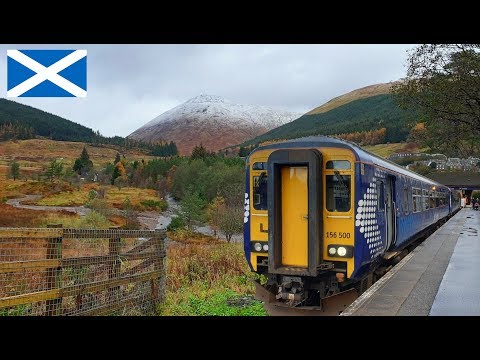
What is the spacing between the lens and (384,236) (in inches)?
392

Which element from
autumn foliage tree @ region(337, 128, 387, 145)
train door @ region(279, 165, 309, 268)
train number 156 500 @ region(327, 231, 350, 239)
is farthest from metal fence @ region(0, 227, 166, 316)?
autumn foliage tree @ region(337, 128, 387, 145)

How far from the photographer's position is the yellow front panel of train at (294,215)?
8305 mm

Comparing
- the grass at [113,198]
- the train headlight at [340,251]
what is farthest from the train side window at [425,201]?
the grass at [113,198]

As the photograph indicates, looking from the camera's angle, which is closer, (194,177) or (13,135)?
(194,177)

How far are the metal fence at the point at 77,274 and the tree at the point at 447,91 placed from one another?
13.1 m

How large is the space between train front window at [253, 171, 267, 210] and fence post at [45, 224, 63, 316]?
395 cm

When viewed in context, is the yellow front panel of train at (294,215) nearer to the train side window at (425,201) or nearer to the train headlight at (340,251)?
the train headlight at (340,251)

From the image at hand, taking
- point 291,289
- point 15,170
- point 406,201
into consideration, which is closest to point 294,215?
point 291,289

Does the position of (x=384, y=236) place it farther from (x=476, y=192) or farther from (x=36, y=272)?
(x=476, y=192)

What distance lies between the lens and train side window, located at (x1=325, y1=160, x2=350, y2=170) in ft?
27.0

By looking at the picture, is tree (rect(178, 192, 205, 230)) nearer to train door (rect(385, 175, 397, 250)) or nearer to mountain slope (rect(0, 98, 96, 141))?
train door (rect(385, 175, 397, 250))

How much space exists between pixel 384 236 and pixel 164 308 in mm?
4543

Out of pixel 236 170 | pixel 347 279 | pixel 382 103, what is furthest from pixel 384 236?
pixel 382 103

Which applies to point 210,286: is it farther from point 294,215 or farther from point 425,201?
point 425,201
